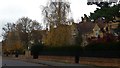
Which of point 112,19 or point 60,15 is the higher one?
point 60,15

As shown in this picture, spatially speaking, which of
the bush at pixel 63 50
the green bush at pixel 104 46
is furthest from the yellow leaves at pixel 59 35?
the green bush at pixel 104 46

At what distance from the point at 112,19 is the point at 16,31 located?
79.5 m

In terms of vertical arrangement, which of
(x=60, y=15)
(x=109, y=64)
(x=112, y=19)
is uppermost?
(x=60, y=15)

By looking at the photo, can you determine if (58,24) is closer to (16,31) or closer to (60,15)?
(60,15)

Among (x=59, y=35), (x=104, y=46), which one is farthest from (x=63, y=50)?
(x=104, y=46)

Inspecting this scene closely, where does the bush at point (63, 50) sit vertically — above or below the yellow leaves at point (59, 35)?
below

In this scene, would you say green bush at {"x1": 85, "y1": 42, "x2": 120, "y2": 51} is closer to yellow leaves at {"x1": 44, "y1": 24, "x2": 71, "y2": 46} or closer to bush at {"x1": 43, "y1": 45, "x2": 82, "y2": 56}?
bush at {"x1": 43, "y1": 45, "x2": 82, "y2": 56}

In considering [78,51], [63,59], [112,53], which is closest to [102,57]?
[112,53]

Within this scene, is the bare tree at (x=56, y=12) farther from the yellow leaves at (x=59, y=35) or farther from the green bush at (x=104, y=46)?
the green bush at (x=104, y=46)

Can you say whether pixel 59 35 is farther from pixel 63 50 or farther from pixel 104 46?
pixel 104 46

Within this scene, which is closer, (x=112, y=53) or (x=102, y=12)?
(x=102, y=12)

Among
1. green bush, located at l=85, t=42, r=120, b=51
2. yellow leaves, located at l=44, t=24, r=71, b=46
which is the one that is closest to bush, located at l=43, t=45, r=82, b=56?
yellow leaves, located at l=44, t=24, r=71, b=46

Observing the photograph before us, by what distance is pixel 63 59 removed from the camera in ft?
180

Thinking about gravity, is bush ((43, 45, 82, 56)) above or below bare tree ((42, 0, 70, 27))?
below
